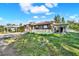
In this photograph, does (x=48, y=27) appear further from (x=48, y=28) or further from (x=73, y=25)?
(x=73, y=25)

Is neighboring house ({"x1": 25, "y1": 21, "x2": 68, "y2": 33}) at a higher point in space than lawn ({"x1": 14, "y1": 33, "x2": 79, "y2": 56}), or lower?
higher

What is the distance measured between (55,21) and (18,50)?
1.62 ft

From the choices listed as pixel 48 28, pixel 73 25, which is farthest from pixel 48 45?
pixel 73 25

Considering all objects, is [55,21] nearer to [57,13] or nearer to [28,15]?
[57,13]

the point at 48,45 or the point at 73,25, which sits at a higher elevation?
the point at 73,25

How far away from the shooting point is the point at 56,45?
6.93ft

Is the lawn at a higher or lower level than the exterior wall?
lower

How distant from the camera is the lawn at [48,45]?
210cm

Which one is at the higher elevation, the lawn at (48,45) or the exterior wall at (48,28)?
the exterior wall at (48,28)

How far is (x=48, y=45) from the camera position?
83.6 inches

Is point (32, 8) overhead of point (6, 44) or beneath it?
overhead

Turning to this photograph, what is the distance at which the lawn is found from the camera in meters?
2.10

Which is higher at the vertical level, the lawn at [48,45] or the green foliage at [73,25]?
the green foliage at [73,25]

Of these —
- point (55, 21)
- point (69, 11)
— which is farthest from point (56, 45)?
point (69, 11)
